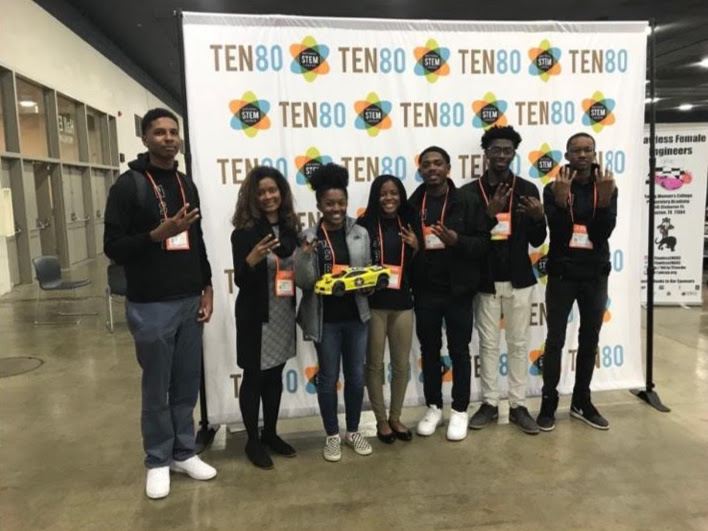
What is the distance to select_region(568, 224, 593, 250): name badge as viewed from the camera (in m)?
2.85

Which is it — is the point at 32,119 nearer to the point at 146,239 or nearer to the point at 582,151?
the point at 146,239

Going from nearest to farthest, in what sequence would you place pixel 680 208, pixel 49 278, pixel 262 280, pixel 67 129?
pixel 262 280 → pixel 49 278 → pixel 680 208 → pixel 67 129

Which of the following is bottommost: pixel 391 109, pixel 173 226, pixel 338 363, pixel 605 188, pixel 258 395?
pixel 258 395

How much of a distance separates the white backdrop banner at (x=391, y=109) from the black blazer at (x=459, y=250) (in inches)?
Answer: 15.3

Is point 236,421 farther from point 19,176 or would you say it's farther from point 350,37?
point 19,176

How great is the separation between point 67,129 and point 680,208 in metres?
9.55

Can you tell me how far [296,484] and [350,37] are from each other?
7.65 feet

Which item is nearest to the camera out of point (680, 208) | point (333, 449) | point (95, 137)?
point (333, 449)

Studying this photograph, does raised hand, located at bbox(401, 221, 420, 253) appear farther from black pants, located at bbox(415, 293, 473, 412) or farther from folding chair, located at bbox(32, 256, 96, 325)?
folding chair, located at bbox(32, 256, 96, 325)

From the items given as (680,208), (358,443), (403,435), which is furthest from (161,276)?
(680,208)

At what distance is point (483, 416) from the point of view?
3068mm

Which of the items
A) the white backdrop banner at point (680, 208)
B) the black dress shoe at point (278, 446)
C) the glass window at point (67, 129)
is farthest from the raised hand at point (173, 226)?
the glass window at point (67, 129)

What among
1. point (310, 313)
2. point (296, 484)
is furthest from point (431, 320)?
point (296, 484)

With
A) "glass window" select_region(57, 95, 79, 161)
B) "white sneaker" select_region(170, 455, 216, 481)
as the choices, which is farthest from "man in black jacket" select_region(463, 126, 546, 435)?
"glass window" select_region(57, 95, 79, 161)
